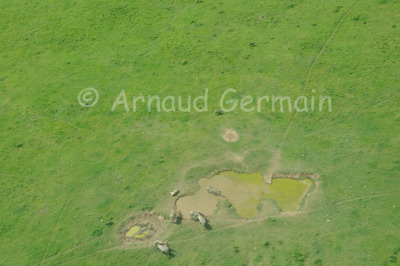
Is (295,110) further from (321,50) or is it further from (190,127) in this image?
(190,127)

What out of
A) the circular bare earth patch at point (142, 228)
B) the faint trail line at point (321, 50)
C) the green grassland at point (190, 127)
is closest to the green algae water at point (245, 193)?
the green grassland at point (190, 127)

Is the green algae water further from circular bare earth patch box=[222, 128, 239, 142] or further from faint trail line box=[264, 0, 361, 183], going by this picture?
circular bare earth patch box=[222, 128, 239, 142]

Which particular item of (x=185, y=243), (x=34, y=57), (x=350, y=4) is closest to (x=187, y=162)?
(x=185, y=243)

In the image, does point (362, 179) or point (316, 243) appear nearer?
point (316, 243)

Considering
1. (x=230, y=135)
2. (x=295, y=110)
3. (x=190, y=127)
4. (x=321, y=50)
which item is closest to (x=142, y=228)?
(x=190, y=127)

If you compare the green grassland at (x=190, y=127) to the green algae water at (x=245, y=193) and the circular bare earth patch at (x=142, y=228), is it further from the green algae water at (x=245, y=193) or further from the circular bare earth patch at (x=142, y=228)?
the green algae water at (x=245, y=193)

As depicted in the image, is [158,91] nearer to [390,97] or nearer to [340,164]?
[340,164]

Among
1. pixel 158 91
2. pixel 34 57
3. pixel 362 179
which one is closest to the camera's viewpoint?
pixel 362 179
